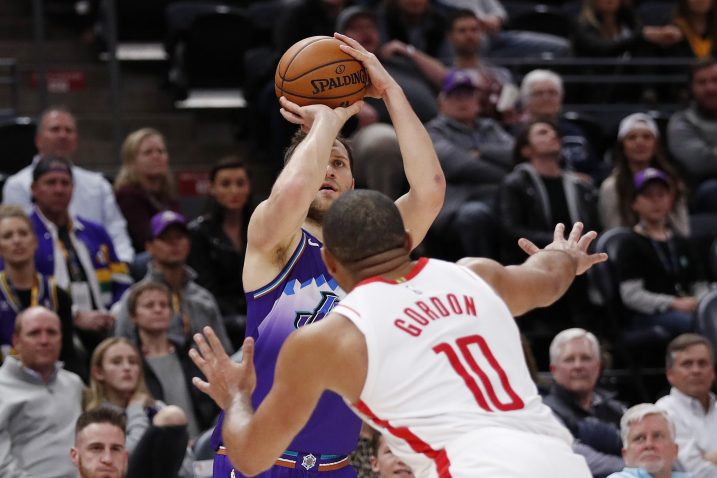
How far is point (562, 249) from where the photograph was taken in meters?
4.75

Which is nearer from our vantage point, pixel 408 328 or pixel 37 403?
pixel 408 328

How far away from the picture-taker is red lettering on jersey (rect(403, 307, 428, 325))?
3.86 m

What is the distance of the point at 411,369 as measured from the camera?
3.81 metres

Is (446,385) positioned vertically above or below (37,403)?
above

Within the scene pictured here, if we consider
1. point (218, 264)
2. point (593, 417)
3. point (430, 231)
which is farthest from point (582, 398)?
point (218, 264)

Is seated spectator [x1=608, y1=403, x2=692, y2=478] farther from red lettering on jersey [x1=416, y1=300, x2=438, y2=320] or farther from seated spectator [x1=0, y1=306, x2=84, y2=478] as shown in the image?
red lettering on jersey [x1=416, y1=300, x2=438, y2=320]

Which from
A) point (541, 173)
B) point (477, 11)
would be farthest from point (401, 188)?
point (477, 11)

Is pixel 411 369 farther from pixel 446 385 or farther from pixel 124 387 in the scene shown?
pixel 124 387

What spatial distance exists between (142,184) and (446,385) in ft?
22.0

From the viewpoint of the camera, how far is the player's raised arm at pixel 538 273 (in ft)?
14.1

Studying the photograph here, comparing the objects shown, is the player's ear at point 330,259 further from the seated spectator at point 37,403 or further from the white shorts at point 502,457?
the seated spectator at point 37,403

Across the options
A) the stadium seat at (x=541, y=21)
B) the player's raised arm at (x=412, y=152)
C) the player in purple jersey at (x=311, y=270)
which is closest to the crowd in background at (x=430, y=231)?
the stadium seat at (x=541, y=21)

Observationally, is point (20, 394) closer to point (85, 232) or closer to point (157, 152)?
point (85, 232)

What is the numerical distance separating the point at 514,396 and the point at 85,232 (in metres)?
6.02
